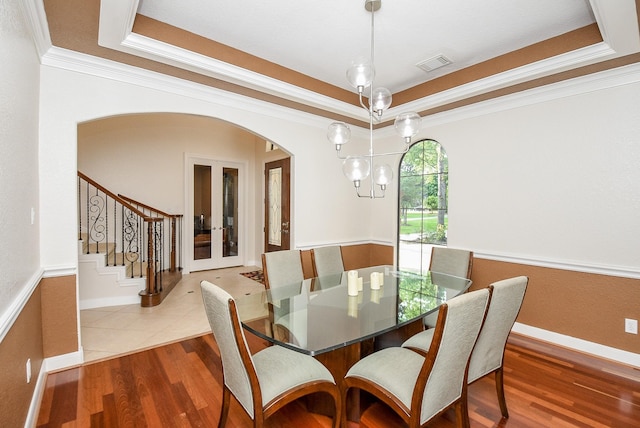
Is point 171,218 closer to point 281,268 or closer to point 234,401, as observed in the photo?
point 281,268

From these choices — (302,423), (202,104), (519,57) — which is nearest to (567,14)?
(519,57)

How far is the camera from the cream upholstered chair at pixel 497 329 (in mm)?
1633

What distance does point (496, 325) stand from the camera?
1705mm

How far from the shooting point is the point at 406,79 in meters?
3.48

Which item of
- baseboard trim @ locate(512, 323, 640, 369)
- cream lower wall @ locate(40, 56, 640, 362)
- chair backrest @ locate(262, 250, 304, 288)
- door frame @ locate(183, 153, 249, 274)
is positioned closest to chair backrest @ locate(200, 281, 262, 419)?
chair backrest @ locate(262, 250, 304, 288)

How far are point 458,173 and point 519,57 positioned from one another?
136 cm

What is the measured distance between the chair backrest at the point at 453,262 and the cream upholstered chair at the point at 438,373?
1630mm

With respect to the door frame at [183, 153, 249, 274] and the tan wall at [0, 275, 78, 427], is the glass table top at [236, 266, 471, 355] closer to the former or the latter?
the tan wall at [0, 275, 78, 427]

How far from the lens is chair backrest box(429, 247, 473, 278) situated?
3.02m

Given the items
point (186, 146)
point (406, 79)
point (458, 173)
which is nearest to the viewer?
point (406, 79)

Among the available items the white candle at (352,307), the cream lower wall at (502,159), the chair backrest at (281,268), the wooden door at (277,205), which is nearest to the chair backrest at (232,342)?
the white candle at (352,307)

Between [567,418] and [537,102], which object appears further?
[537,102]

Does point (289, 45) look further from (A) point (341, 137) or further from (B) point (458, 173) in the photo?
(B) point (458, 173)

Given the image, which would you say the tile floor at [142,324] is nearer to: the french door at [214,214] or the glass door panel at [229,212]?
the french door at [214,214]
